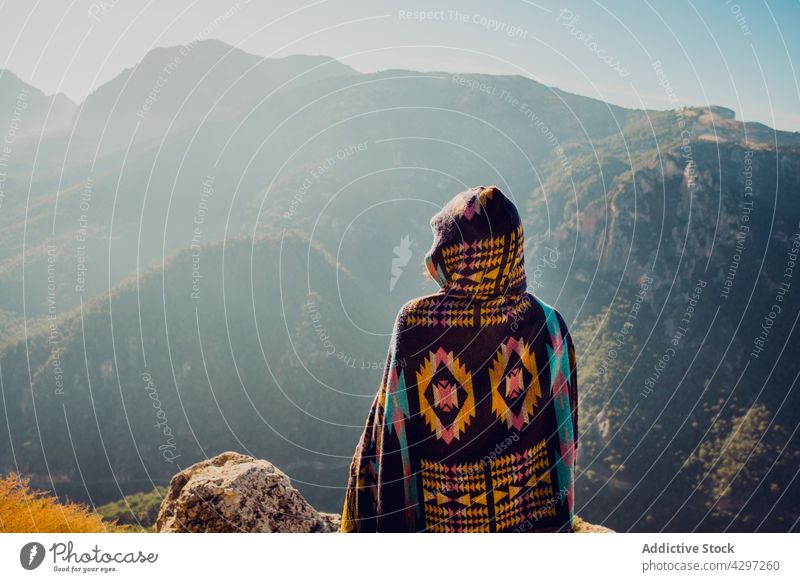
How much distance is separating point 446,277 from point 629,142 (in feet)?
186

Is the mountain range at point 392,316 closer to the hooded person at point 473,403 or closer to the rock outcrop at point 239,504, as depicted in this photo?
the rock outcrop at point 239,504

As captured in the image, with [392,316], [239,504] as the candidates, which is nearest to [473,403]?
[239,504]

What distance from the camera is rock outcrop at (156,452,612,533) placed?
10.9ft

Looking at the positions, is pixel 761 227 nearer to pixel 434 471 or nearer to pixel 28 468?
pixel 434 471

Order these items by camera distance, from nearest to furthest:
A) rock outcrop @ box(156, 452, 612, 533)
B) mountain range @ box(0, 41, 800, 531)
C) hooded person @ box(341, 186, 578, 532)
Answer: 1. hooded person @ box(341, 186, 578, 532)
2. rock outcrop @ box(156, 452, 612, 533)
3. mountain range @ box(0, 41, 800, 531)

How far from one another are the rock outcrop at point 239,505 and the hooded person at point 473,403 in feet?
1.34

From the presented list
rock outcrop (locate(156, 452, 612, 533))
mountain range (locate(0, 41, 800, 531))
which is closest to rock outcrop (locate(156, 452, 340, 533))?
rock outcrop (locate(156, 452, 612, 533))

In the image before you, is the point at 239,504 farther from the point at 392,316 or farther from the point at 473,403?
the point at 392,316

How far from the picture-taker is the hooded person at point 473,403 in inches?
114

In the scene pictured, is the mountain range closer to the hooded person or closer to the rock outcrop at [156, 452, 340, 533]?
the rock outcrop at [156, 452, 340, 533]

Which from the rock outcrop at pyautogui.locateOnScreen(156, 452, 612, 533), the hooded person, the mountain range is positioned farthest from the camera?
the mountain range

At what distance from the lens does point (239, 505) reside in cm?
336

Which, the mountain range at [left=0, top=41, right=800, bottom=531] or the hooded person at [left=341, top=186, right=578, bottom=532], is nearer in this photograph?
the hooded person at [left=341, top=186, right=578, bottom=532]

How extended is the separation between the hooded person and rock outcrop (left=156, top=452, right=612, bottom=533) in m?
0.41
